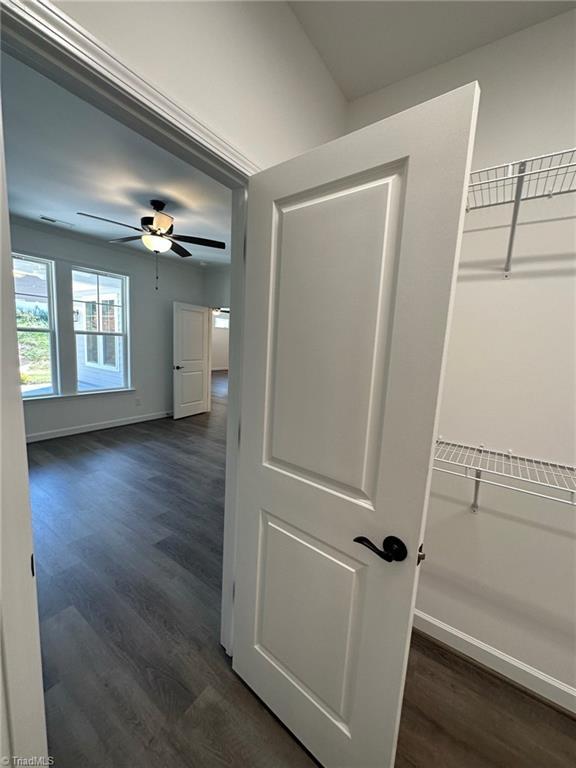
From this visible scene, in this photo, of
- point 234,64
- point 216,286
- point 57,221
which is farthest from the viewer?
point 216,286

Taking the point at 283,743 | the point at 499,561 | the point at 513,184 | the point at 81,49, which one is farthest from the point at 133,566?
the point at 513,184

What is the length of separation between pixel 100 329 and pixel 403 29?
5.03 meters

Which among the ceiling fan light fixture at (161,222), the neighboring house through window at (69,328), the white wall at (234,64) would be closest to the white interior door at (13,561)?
the white wall at (234,64)

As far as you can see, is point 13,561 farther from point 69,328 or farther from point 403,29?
point 69,328

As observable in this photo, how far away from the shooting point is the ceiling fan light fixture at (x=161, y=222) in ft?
10.6

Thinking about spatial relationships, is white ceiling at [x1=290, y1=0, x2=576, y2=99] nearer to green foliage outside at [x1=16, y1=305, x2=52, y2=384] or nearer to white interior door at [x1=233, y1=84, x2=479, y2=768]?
white interior door at [x1=233, y1=84, x2=479, y2=768]

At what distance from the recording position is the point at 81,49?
70 centimetres

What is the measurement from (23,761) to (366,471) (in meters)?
1.11

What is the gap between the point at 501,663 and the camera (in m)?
1.47

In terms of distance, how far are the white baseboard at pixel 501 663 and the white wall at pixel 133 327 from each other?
4889 millimetres

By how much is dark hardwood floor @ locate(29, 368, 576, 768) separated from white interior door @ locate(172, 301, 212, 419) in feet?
11.0

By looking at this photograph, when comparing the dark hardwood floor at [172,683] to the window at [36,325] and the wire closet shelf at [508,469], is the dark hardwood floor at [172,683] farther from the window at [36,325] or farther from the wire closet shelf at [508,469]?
Answer: the window at [36,325]

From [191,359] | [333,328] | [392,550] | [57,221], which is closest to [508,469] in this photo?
[392,550]

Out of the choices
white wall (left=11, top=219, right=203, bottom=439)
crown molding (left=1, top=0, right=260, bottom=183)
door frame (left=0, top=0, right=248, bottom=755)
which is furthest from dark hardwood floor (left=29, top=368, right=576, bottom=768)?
white wall (left=11, top=219, right=203, bottom=439)
